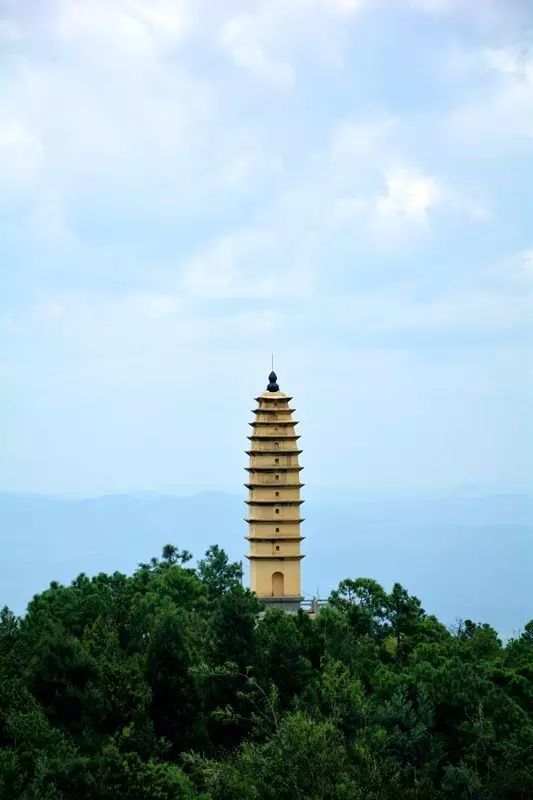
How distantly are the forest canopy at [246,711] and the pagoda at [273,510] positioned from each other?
1367cm

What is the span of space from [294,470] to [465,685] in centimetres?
2581

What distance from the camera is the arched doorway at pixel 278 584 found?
71.1m

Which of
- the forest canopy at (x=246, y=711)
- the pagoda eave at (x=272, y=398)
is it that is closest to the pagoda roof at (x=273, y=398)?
the pagoda eave at (x=272, y=398)

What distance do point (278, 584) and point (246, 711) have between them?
80.5 ft

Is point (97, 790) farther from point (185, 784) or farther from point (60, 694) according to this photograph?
point (60, 694)

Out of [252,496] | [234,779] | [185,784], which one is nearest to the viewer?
[234,779]

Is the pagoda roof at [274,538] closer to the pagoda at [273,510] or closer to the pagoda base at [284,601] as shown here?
the pagoda at [273,510]

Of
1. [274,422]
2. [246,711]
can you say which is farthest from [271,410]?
[246,711]

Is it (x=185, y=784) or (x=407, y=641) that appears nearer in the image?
(x=185, y=784)

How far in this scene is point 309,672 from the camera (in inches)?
1901

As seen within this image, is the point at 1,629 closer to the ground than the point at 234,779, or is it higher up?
higher up

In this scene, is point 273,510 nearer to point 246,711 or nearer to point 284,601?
point 284,601

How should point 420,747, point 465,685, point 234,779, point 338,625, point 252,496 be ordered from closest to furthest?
point 234,779, point 420,747, point 465,685, point 338,625, point 252,496

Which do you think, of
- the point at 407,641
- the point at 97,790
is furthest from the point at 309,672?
the point at 407,641
